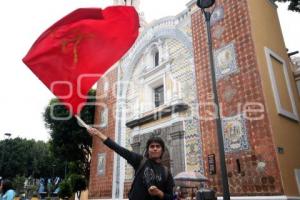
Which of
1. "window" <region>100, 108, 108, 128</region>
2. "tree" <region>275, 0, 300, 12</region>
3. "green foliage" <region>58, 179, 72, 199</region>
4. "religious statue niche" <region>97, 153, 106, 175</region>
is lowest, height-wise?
"green foliage" <region>58, 179, 72, 199</region>

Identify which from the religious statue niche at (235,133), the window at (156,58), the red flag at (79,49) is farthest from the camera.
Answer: the window at (156,58)

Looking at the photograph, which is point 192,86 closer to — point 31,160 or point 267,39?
point 267,39

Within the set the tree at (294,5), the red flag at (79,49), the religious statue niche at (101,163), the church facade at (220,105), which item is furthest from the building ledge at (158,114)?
the red flag at (79,49)

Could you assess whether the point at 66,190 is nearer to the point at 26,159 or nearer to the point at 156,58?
the point at 156,58

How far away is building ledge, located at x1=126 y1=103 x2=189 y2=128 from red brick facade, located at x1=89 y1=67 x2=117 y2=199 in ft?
5.38

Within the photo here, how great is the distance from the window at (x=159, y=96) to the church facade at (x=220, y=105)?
32 millimetres

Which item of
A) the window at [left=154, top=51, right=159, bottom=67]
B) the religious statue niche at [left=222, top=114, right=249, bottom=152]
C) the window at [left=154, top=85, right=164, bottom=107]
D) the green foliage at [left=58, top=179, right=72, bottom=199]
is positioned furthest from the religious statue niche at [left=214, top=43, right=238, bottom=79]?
the green foliage at [left=58, top=179, right=72, bottom=199]

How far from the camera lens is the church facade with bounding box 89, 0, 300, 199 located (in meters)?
6.91

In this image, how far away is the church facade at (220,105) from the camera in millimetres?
6906

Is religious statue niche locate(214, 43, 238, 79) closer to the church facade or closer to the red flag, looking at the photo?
the church facade

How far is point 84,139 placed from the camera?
16531 millimetres

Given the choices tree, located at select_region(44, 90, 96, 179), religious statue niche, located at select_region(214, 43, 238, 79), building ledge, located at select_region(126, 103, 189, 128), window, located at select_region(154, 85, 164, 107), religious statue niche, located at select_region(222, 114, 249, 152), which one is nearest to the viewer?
religious statue niche, located at select_region(222, 114, 249, 152)

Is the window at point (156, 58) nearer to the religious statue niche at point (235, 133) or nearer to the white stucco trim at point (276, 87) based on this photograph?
the white stucco trim at point (276, 87)

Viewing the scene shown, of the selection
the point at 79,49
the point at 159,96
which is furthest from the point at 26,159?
the point at 79,49
